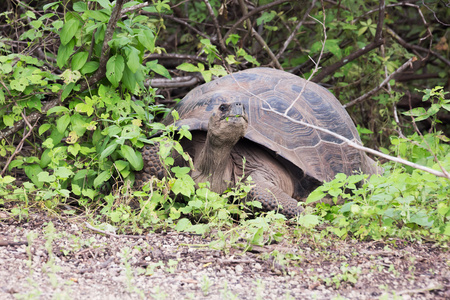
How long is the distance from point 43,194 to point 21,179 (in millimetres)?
1116

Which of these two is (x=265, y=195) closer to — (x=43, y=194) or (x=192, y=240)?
(x=192, y=240)

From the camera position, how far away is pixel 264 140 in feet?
12.3

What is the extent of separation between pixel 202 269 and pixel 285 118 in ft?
6.18

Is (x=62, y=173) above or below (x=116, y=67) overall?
below

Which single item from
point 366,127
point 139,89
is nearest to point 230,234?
point 139,89

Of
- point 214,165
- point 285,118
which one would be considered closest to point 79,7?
point 214,165

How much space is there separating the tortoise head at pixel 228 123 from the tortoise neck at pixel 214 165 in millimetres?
75

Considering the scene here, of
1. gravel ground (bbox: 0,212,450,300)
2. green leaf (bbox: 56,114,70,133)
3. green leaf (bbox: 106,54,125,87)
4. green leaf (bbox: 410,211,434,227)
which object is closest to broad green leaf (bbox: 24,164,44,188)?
green leaf (bbox: 56,114,70,133)

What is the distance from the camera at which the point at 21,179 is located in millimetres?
4152

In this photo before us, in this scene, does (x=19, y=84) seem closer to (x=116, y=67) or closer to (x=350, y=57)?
(x=116, y=67)

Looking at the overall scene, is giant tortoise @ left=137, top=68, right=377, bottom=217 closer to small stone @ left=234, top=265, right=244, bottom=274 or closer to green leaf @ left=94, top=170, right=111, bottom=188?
green leaf @ left=94, top=170, right=111, bottom=188

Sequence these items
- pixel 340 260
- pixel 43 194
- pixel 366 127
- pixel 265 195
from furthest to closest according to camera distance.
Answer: pixel 366 127, pixel 265 195, pixel 43 194, pixel 340 260

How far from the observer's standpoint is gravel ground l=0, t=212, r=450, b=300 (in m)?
2.04

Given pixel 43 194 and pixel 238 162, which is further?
pixel 238 162
